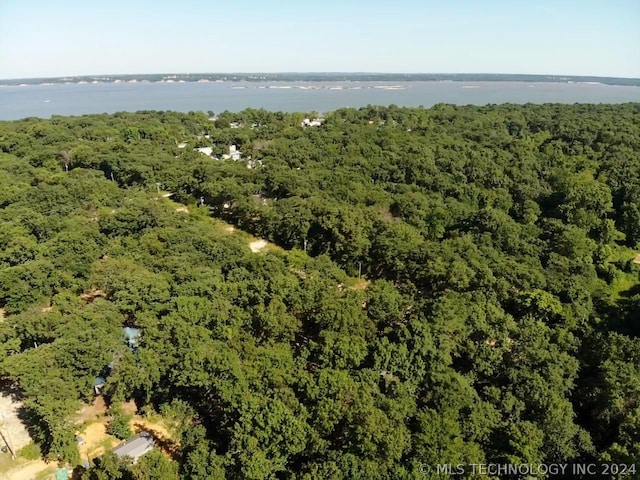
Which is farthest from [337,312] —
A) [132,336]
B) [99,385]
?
[99,385]

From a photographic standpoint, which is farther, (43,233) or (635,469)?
(43,233)

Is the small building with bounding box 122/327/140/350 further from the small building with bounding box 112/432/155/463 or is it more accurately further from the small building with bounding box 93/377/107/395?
the small building with bounding box 112/432/155/463

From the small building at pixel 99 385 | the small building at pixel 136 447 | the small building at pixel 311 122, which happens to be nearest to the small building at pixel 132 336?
the small building at pixel 99 385

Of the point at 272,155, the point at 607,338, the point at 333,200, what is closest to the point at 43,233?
the point at 333,200

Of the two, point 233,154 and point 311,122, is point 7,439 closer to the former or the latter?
point 233,154

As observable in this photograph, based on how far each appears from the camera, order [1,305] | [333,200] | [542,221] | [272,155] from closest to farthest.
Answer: [1,305], [542,221], [333,200], [272,155]

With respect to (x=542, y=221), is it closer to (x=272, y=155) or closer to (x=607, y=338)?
(x=607, y=338)

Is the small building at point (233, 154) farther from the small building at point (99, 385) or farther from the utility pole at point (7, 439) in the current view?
the utility pole at point (7, 439)
